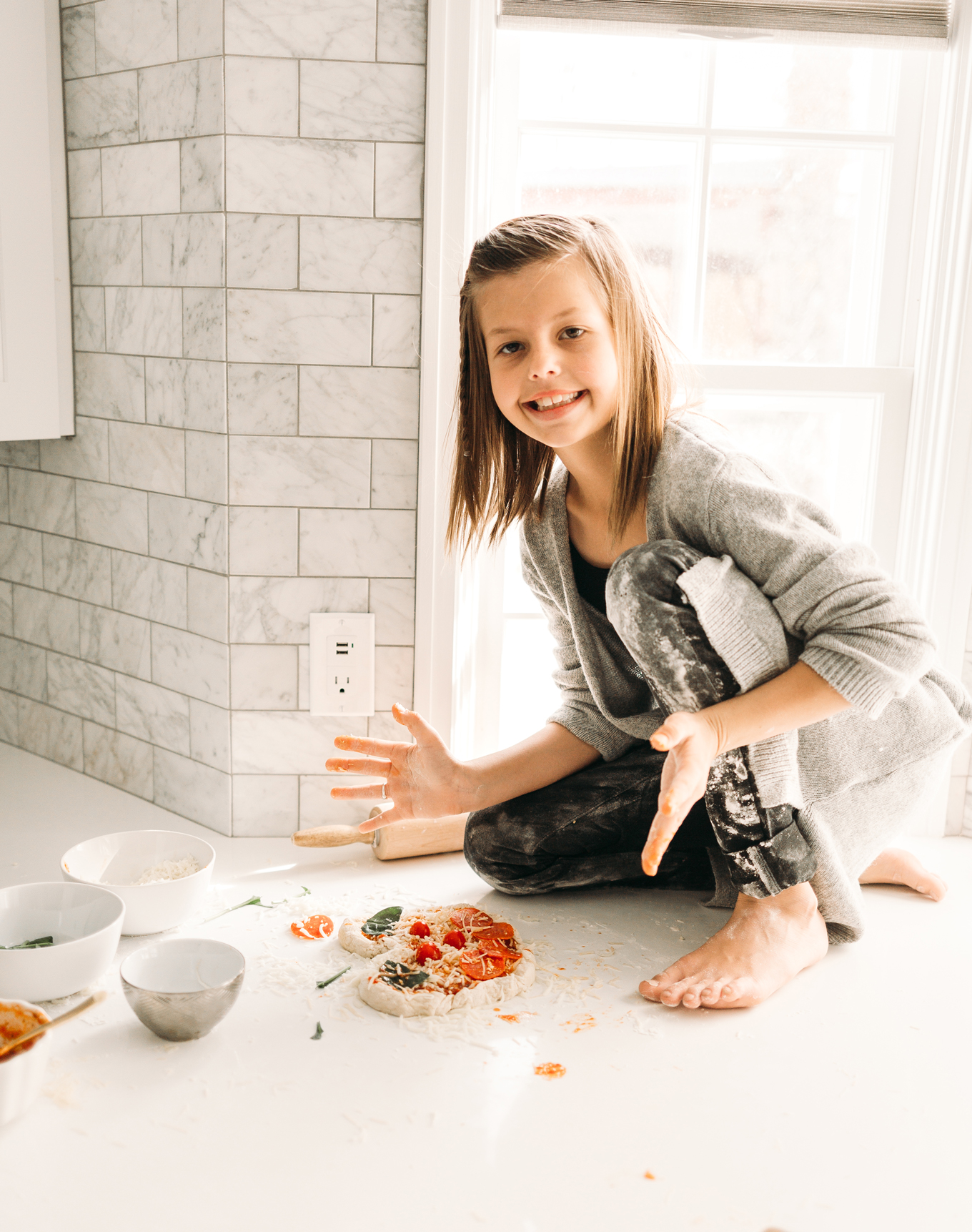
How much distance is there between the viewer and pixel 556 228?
1323 millimetres

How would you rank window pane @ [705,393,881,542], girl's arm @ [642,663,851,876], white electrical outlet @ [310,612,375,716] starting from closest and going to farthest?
girl's arm @ [642,663,851,876] → white electrical outlet @ [310,612,375,716] → window pane @ [705,393,881,542]

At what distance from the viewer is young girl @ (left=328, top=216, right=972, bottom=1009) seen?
120 centimetres

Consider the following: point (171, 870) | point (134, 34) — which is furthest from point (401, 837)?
point (134, 34)

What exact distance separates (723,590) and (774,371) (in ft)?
2.35

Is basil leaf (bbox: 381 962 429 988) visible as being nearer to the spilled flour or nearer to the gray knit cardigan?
the spilled flour

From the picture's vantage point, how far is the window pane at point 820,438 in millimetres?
1814

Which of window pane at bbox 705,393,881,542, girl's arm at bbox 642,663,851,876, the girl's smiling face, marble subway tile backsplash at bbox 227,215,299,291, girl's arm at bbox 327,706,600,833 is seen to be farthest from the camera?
window pane at bbox 705,393,881,542

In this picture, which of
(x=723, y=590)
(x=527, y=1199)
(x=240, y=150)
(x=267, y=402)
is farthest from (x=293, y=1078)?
(x=240, y=150)

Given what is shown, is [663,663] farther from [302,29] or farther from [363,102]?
[302,29]

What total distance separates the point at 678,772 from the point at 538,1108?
0.36 meters

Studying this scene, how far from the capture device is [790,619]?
1.23 metres

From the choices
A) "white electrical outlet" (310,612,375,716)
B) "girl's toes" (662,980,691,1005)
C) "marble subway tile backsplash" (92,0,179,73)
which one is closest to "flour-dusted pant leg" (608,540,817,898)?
"girl's toes" (662,980,691,1005)

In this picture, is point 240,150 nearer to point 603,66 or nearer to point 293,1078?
point 603,66

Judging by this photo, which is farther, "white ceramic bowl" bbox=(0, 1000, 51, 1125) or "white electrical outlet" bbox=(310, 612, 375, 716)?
"white electrical outlet" bbox=(310, 612, 375, 716)
